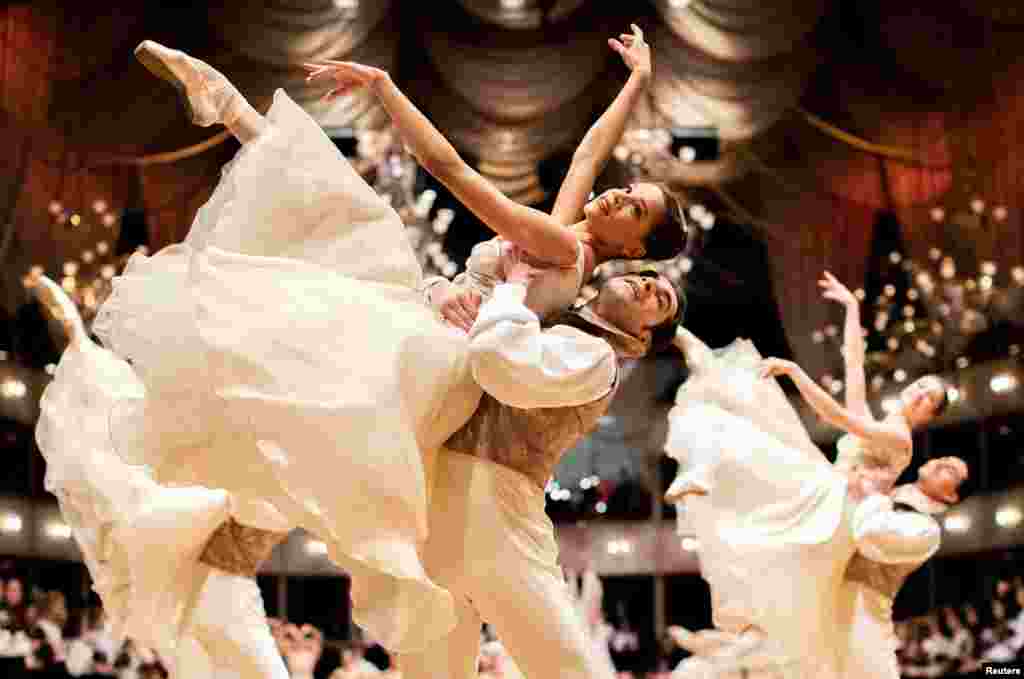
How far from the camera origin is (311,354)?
9.50 feet

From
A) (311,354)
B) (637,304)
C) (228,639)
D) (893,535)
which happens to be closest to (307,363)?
(311,354)

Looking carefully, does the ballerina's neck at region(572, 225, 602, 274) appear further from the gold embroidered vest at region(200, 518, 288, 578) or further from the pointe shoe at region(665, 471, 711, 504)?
the gold embroidered vest at region(200, 518, 288, 578)

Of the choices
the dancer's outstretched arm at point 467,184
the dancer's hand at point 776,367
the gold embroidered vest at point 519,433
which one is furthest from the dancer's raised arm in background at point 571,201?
the dancer's hand at point 776,367

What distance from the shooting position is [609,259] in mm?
3314

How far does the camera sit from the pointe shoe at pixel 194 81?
332 cm

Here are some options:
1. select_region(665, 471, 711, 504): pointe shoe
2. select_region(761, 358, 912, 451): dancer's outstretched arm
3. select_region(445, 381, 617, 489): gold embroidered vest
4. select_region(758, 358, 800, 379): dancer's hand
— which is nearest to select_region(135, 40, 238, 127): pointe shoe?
select_region(445, 381, 617, 489): gold embroidered vest

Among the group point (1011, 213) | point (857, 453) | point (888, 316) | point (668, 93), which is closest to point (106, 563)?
point (857, 453)

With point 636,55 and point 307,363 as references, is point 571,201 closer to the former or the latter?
point 636,55

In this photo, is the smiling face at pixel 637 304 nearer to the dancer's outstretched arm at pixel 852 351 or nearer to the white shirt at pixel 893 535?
the white shirt at pixel 893 535

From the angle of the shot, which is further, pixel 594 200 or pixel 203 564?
pixel 203 564

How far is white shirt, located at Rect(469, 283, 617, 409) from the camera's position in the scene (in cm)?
285

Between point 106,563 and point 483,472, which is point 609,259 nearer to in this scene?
point 483,472

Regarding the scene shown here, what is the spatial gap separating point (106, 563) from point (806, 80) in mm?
9742

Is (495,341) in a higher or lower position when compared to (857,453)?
higher
